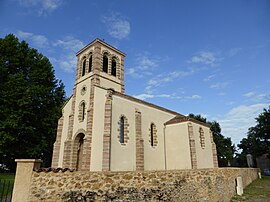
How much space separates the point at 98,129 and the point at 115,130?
1356mm

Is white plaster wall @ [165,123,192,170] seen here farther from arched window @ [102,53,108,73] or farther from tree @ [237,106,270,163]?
tree @ [237,106,270,163]

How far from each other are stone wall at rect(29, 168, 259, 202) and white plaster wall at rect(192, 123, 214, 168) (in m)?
10.7

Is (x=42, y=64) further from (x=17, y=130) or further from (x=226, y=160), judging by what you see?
(x=226, y=160)

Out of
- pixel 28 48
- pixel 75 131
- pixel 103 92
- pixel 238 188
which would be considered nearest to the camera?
pixel 238 188

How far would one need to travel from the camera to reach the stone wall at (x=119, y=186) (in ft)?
22.6

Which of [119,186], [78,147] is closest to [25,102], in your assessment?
[78,147]

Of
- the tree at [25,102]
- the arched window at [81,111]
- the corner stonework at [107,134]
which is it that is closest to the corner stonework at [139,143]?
the corner stonework at [107,134]

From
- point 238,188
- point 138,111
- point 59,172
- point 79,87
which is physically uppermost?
point 79,87

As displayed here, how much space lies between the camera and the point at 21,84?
69.7 feet

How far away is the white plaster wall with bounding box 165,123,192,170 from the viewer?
18.8 meters

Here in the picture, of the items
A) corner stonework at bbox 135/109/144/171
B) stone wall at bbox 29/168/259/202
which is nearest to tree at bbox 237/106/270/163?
corner stonework at bbox 135/109/144/171

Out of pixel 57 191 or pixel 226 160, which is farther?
pixel 226 160

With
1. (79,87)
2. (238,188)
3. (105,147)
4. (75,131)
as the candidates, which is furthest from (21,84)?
(238,188)

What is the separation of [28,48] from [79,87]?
372 inches
